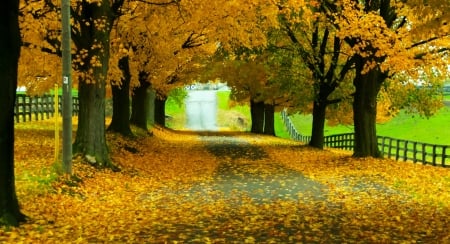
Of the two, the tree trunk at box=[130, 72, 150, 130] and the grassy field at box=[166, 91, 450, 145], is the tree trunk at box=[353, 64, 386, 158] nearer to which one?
the tree trunk at box=[130, 72, 150, 130]

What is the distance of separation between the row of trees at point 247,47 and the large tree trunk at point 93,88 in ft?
0.09

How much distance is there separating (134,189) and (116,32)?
356 inches

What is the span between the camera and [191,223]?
356 inches

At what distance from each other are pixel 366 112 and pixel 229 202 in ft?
33.6

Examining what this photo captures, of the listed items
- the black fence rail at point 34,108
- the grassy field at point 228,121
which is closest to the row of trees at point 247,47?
the black fence rail at point 34,108

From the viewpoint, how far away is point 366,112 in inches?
782

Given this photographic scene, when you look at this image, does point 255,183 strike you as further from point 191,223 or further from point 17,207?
point 17,207

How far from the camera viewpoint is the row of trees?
579 inches

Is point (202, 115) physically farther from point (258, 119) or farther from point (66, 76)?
point (66, 76)

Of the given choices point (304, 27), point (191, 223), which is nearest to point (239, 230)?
point (191, 223)

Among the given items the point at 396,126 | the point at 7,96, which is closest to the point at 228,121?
the point at 396,126

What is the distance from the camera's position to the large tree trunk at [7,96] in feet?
25.3

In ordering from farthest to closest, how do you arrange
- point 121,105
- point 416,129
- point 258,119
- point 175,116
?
point 175,116 → point 416,129 → point 258,119 → point 121,105

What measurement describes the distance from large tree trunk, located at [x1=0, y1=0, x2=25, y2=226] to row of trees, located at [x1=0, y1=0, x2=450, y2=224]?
0.07ft
